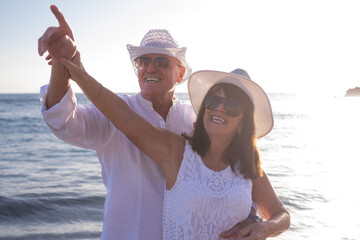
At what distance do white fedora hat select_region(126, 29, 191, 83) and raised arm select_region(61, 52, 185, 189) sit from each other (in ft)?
2.16

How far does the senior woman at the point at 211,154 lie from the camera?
2500 mm

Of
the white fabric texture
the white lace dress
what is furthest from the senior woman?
the white fabric texture

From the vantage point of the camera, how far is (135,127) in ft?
8.29

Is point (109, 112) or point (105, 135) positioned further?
point (105, 135)

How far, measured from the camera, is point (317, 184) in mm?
9812

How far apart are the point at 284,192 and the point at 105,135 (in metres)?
7.04

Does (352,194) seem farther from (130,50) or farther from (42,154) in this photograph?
(42,154)

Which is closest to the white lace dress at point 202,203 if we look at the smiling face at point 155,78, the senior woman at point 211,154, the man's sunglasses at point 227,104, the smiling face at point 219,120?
the senior woman at point 211,154

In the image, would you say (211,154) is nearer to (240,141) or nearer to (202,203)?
(240,141)

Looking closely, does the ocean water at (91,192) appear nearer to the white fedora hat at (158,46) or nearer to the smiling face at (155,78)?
the smiling face at (155,78)

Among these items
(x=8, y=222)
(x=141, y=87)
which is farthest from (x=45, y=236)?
(x=141, y=87)

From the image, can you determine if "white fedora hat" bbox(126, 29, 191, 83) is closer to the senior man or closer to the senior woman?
the senior man

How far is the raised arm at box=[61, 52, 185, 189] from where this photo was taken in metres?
2.31

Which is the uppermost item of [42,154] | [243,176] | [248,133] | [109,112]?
[109,112]
